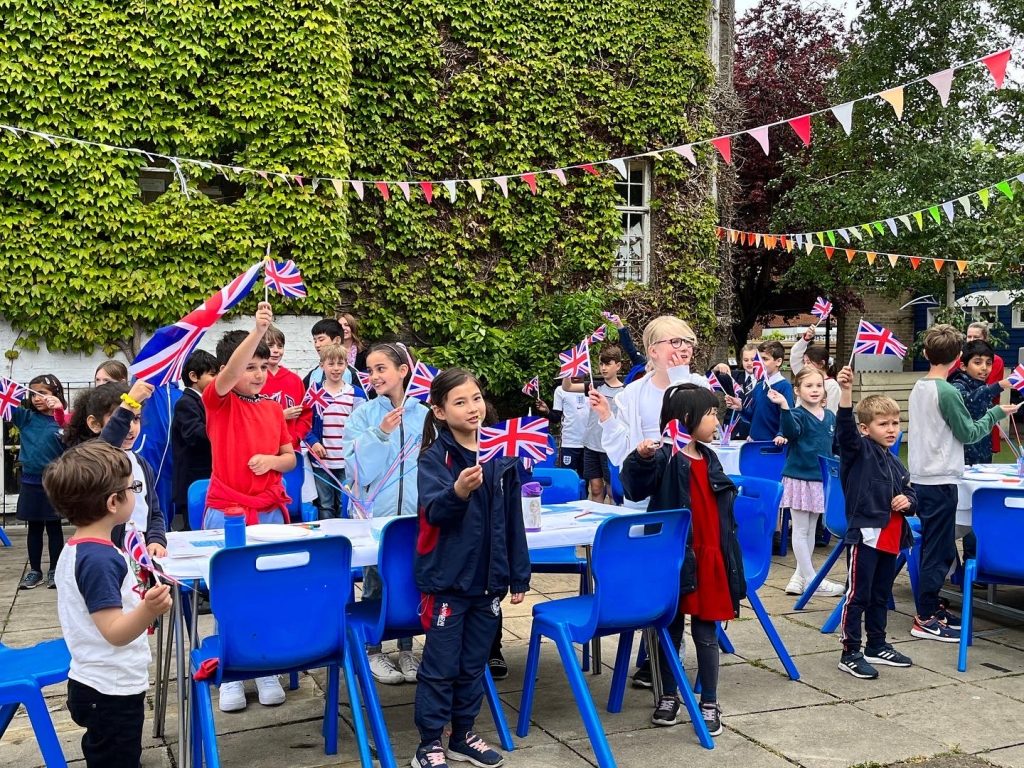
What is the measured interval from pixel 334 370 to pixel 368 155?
567 centimetres

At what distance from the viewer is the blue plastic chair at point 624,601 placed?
13.4 ft

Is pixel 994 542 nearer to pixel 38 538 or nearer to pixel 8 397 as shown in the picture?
pixel 8 397

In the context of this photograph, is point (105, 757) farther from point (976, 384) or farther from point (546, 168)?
point (546, 168)

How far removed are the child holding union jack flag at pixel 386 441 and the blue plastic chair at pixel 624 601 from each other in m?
1.00

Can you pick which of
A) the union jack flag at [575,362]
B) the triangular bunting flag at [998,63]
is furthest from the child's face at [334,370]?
the triangular bunting flag at [998,63]

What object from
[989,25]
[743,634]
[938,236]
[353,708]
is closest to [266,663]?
[353,708]

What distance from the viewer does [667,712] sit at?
4.49 meters

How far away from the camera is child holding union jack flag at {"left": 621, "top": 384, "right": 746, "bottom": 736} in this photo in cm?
440

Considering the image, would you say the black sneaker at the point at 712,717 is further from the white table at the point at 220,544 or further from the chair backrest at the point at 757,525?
the white table at the point at 220,544

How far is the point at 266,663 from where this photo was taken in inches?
142

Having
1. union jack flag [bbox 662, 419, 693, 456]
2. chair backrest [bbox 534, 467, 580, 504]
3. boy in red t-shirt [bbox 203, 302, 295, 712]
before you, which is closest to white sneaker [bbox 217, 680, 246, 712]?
boy in red t-shirt [bbox 203, 302, 295, 712]

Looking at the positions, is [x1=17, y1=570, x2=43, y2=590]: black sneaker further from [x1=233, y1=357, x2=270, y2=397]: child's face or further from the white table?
[x1=233, y1=357, x2=270, y2=397]: child's face

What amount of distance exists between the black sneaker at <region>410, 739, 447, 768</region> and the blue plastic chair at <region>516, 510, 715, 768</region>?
0.58 meters

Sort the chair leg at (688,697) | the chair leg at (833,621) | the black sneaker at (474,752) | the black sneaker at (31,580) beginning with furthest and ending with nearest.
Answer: the black sneaker at (31,580), the chair leg at (833,621), the chair leg at (688,697), the black sneaker at (474,752)
